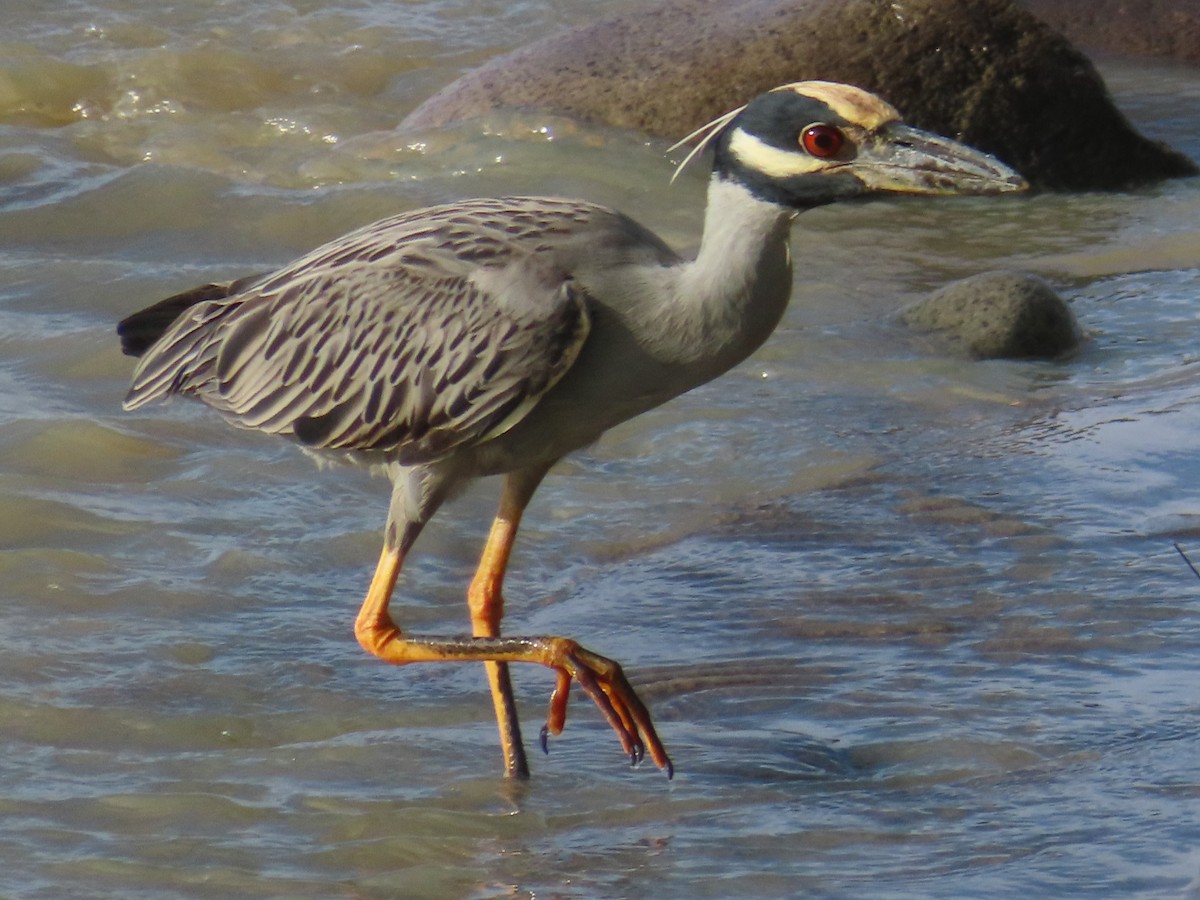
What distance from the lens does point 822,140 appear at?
4.61 meters

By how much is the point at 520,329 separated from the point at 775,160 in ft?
2.36

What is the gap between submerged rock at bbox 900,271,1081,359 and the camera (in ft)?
26.5

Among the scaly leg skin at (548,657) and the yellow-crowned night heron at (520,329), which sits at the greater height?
the yellow-crowned night heron at (520,329)

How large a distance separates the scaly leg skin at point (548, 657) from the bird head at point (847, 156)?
3.90 feet

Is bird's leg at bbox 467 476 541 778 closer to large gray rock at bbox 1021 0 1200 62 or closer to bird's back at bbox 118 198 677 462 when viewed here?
bird's back at bbox 118 198 677 462

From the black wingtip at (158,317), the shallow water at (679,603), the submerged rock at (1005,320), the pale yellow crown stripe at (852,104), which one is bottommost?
the shallow water at (679,603)

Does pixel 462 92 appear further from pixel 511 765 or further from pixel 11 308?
pixel 511 765

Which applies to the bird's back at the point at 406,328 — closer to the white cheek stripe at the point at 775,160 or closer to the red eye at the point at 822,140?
the white cheek stripe at the point at 775,160

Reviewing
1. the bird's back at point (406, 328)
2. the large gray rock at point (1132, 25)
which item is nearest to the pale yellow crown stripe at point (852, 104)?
the bird's back at point (406, 328)

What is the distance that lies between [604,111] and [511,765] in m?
6.55

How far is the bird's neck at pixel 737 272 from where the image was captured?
4664 millimetres

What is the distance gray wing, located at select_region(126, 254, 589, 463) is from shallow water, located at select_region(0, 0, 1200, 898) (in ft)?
2.39

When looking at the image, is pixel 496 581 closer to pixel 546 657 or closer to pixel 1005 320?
pixel 546 657

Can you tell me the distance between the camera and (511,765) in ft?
16.2
